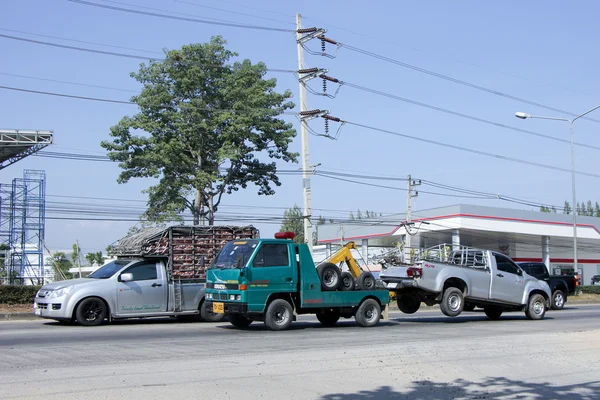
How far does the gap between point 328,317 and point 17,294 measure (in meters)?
11.5

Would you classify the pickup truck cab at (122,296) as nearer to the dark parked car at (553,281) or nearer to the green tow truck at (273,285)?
the green tow truck at (273,285)

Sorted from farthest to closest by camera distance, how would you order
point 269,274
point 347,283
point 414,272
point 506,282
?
point 506,282
point 414,272
point 347,283
point 269,274

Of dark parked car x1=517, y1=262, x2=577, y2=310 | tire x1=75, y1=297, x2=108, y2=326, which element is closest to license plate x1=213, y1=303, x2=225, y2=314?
tire x1=75, y1=297, x2=108, y2=326

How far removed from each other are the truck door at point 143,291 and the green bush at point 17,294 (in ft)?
24.3

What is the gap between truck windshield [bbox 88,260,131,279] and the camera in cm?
1722

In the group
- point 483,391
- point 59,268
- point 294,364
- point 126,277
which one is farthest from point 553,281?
point 59,268

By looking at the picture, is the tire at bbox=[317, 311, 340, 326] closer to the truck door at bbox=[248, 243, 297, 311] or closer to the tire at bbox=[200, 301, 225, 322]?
the truck door at bbox=[248, 243, 297, 311]

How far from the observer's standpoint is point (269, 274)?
15.6m

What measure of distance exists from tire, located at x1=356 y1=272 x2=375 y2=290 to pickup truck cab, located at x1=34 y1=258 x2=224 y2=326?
165 inches

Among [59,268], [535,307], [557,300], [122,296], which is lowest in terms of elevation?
[557,300]

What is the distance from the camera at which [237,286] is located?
49.9ft

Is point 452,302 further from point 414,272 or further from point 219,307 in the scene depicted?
point 219,307

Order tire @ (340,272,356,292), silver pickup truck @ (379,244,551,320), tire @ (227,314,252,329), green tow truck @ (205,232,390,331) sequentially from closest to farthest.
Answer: green tow truck @ (205,232,390,331) → tire @ (227,314,252,329) → tire @ (340,272,356,292) → silver pickup truck @ (379,244,551,320)

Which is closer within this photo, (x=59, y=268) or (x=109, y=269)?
(x=109, y=269)
